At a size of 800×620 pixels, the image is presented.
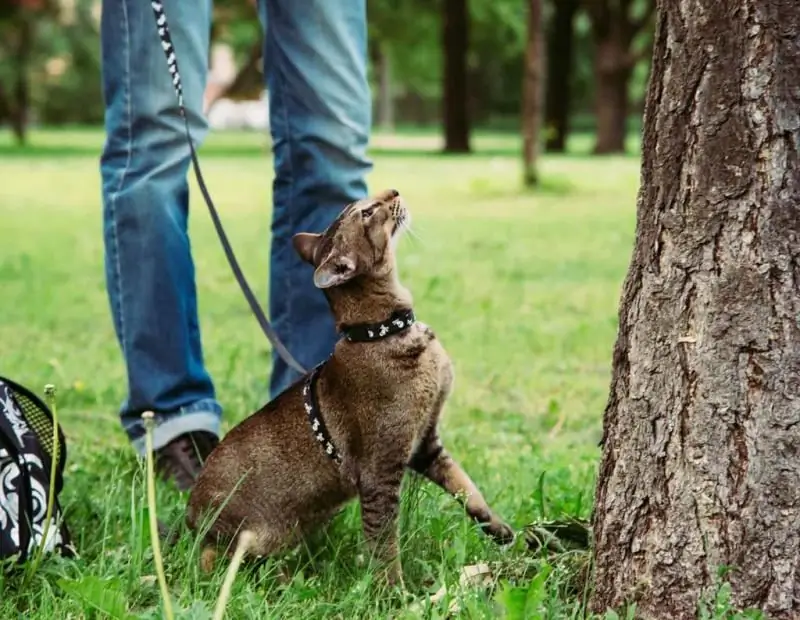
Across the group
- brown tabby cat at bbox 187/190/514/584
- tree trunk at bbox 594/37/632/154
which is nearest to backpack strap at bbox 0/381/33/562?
brown tabby cat at bbox 187/190/514/584

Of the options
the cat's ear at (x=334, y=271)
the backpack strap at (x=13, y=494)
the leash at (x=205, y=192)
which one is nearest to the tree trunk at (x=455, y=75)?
the leash at (x=205, y=192)

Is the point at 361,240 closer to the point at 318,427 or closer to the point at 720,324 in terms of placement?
the point at 318,427

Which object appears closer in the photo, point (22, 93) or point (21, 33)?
point (22, 93)

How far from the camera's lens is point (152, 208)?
328 centimetres

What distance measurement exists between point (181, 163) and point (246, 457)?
3.39ft

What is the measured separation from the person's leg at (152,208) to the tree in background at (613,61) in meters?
22.6

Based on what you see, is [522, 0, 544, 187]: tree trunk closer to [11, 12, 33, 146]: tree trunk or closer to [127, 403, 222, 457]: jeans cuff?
[127, 403, 222, 457]: jeans cuff

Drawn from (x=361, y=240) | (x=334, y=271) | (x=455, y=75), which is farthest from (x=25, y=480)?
(x=455, y=75)

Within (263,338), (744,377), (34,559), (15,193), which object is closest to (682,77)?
(744,377)

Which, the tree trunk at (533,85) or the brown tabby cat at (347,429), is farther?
the tree trunk at (533,85)

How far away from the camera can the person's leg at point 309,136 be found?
10.7 feet

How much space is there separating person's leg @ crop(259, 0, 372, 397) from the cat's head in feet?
1.60

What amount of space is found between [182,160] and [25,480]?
45.2 inches

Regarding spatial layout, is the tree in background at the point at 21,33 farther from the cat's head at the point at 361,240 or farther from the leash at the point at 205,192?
the cat's head at the point at 361,240
